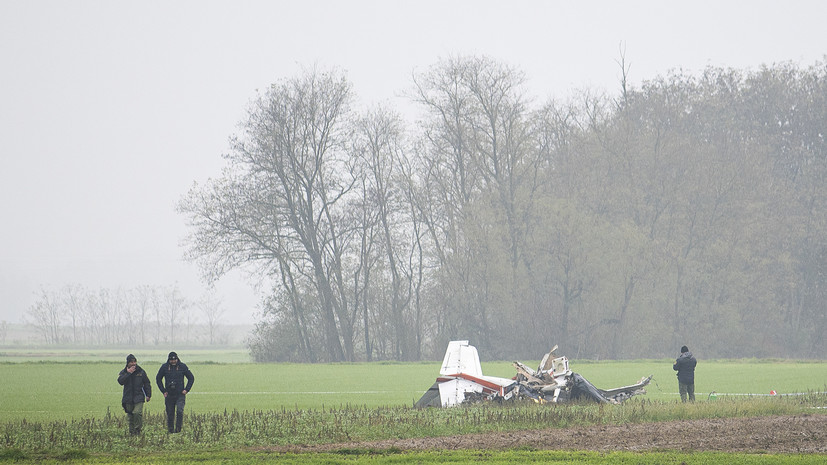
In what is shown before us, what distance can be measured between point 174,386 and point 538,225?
47.5 metres

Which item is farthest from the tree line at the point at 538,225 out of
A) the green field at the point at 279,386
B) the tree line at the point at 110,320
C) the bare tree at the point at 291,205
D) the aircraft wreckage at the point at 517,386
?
the tree line at the point at 110,320

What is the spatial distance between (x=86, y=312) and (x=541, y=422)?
150 meters

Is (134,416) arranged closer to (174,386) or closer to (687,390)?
(174,386)

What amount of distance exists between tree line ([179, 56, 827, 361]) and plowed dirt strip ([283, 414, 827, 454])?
43340mm

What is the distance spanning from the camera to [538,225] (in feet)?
206

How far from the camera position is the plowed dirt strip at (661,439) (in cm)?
1534

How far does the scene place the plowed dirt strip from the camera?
15.3 m

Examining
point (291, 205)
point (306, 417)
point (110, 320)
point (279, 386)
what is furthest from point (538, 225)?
point (110, 320)

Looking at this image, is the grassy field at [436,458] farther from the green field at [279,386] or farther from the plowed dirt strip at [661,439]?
the green field at [279,386]

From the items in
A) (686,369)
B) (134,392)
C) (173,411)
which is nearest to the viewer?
(134,392)

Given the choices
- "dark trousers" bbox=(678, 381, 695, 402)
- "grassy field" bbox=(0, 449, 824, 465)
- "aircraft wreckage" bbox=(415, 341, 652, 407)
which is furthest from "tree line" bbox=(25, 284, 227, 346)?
"grassy field" bbox=(0, 449, 824, 465)

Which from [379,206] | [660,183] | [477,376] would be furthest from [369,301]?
[477,376]

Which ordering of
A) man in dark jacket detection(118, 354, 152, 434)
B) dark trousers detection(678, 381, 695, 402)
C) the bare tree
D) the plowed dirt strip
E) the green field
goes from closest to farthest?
the plowed dirt strip → man in dark jacket detection(118, 354, 152, 434) → dark trousers detection(678, 381, 695, 402) → the green field → the bare tree

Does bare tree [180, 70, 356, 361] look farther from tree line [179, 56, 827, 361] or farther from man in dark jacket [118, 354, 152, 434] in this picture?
man in dark jacket [118, 354, 152, 434]
